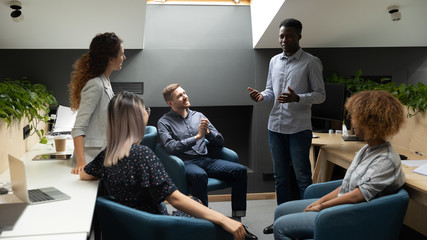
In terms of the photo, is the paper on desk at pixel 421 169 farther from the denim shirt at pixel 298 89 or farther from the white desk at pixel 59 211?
the white desk at pixel 59 211

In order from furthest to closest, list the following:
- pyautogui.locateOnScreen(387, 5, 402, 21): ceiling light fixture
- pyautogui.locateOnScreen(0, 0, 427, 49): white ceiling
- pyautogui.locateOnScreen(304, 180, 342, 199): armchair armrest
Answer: pyautogui.locateOnScreen(387, 5, 402, 21): ceiling light fixture
pyautogui.locateOnScreen(0, 0, 427, 49): white ceiling
pyautogui.locateOnScreen(304, 180, 342, 199): armchair armrest

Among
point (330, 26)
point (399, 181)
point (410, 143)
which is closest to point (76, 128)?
point (399, 181)

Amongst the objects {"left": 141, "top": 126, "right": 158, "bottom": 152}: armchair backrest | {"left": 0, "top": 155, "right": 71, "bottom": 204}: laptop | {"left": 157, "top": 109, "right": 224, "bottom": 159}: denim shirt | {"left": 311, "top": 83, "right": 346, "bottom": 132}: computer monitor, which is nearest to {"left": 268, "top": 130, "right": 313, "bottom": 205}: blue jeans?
{"left": 157, "top": 109, "right": 224, "bottom": 159}: denim shirt

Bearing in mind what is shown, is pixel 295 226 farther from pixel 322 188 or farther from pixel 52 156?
pixel 52 156

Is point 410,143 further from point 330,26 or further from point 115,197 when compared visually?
point 115,197

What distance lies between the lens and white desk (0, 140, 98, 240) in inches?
64.2

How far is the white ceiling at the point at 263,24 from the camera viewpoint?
377 centimetres

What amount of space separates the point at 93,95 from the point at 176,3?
2.30 meters

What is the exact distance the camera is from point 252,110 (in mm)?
4867

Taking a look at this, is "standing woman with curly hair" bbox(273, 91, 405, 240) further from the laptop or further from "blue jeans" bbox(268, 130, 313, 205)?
the laptop

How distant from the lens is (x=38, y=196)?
2086mm

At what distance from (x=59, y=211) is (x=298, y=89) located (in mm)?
2178

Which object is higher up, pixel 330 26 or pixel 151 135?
pixel 330 26

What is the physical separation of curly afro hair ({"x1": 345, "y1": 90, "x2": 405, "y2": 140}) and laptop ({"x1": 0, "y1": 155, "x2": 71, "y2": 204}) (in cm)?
152
